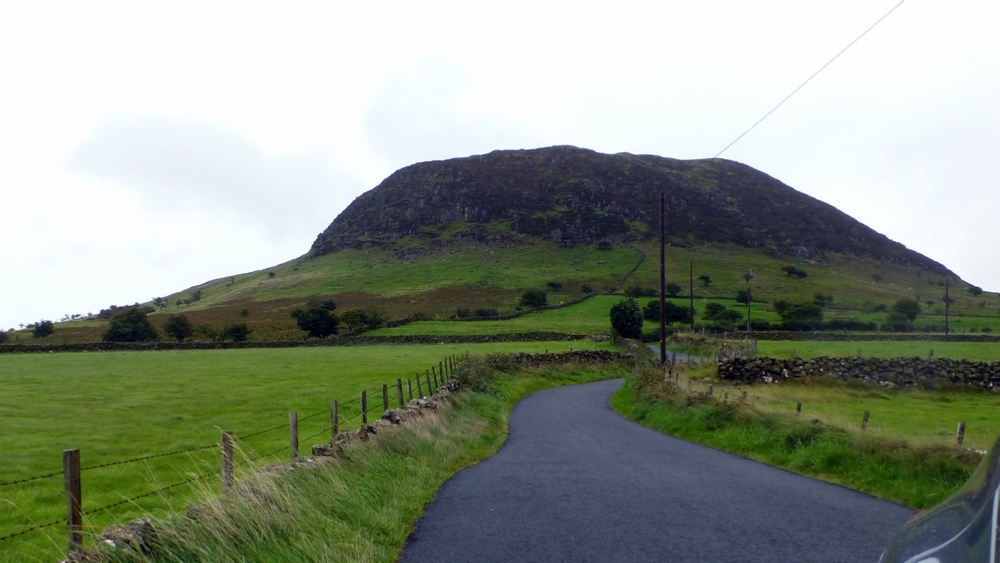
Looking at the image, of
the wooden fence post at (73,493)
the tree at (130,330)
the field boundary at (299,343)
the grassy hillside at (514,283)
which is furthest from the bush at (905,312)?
the tree at (130,330)

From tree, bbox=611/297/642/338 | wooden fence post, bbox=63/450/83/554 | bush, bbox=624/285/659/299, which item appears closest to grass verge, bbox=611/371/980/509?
wooden fence post, bbox=63/450/83/554

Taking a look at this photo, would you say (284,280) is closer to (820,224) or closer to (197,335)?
(197,335)

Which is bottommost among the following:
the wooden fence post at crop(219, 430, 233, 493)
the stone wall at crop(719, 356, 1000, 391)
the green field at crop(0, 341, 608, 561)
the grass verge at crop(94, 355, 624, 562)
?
the stone wall at crop(719, 356, 1000, 391)

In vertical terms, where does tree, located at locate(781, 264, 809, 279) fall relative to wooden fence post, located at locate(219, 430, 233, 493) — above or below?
above

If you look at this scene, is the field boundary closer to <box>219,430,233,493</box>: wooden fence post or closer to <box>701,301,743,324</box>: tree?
<box>701,301,743,324</box>: tree

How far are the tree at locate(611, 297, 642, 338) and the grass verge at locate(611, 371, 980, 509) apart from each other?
4339cm

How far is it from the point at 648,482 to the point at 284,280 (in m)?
147

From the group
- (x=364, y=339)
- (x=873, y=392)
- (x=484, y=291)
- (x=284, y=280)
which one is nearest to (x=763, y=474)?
(x=873, y=392)

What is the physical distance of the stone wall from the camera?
30.3 meters

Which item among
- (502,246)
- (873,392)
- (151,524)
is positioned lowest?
(873,392)

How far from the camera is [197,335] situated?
81062mm

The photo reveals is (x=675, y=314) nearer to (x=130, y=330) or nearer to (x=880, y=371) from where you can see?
(x=880, y=371)

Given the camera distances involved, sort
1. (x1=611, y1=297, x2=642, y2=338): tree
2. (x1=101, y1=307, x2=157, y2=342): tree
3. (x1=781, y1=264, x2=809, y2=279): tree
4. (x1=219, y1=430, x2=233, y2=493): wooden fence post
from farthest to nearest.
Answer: (x1=781, y1=264, x2=809, y2=279): tree, (x1=101, y1=307, x2=157, y2=342): tree, (x1=611, y1=297, x2=642, y2=338): tree, (x1=219, y1=430, x2=233, y2=493): wooden fence post

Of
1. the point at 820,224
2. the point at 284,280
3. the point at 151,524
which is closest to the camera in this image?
the point at 151,524
